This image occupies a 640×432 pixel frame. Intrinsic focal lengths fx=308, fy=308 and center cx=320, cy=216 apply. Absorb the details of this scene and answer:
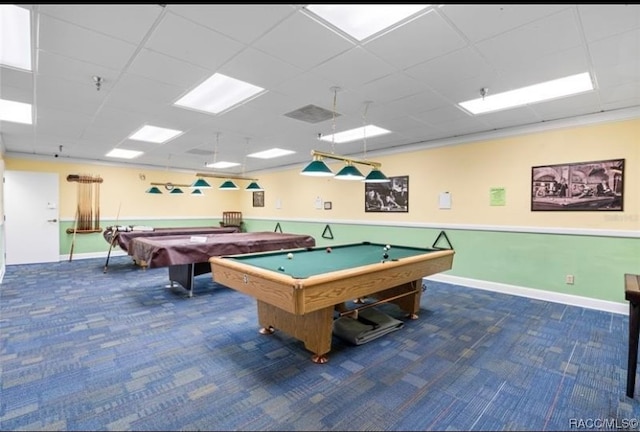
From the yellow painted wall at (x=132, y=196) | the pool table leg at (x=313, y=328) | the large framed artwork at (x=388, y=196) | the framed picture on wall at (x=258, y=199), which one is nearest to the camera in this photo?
the pool table leg at (x=313, y=328)

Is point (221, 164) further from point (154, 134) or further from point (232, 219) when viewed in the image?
point (154, 134)

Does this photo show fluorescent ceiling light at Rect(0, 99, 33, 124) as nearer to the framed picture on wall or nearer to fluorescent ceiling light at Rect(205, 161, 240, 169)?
fluorescent ceiling light at Rect(205, 161, 240, 169)

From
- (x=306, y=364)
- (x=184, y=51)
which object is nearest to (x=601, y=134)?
(x=306, y=364)

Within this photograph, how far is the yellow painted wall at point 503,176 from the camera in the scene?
3.87 m

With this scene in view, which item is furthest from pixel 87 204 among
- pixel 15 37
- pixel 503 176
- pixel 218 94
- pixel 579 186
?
pixel 579 186

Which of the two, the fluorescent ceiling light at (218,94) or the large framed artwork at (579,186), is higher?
the fluorescent ceiling light at (218,94)

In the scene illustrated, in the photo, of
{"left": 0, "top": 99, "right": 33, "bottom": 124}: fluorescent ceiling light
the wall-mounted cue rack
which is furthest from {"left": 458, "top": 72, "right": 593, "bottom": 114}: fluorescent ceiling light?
the wall-mounted cue rack

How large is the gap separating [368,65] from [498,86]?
1.48m

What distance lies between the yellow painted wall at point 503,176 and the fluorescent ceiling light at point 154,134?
12.2 ft

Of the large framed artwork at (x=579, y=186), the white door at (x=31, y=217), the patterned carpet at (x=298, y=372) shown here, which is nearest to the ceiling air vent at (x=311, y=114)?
the patterned carpet at (x=298, y=372)

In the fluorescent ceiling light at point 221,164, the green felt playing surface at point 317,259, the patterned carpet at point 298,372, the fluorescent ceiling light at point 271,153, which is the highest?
the fluorescent ceiling light at point 271,153

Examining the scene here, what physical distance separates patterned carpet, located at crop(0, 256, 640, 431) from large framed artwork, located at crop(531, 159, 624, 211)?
1396 mm

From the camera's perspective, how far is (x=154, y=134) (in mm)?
5430

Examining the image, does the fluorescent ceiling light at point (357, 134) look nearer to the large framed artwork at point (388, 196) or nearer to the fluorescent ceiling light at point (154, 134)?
the large framed artwork at point (388, 196)
